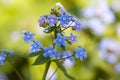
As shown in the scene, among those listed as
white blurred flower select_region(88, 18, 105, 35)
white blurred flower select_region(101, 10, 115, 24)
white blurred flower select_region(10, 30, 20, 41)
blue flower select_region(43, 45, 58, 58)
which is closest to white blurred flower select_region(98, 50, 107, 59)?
white blurred flower select_region(88, 18, 105, 35)

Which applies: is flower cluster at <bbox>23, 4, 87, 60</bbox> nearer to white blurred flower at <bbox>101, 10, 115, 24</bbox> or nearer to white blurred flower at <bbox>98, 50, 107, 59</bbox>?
white blurred flower at <bbox>98, 50, 107, 59</bbox>

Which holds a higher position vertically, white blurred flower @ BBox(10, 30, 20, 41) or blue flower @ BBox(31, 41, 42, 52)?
white blurred flower @ BBox(10, 30, 20, 41)

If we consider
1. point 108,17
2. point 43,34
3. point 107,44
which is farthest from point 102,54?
point 43,34

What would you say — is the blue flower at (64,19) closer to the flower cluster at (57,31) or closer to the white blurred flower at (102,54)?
the flower cluster at (57,31)

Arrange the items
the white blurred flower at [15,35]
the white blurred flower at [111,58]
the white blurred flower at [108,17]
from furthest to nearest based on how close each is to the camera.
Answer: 1. the white blurred flower at [108,17]
2. the white blurred flower at [15,35]
3. the white blurred flower at [111,58]

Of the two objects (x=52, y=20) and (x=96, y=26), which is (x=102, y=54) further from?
(x=52, y=20)

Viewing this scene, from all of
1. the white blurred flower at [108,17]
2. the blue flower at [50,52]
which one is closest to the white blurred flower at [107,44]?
the white blurred flower at [108,17]

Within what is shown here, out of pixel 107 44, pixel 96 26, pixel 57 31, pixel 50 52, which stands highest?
pixel 96 26

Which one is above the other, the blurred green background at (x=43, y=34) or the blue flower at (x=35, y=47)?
the blurred green background at (x=43, y=34)
